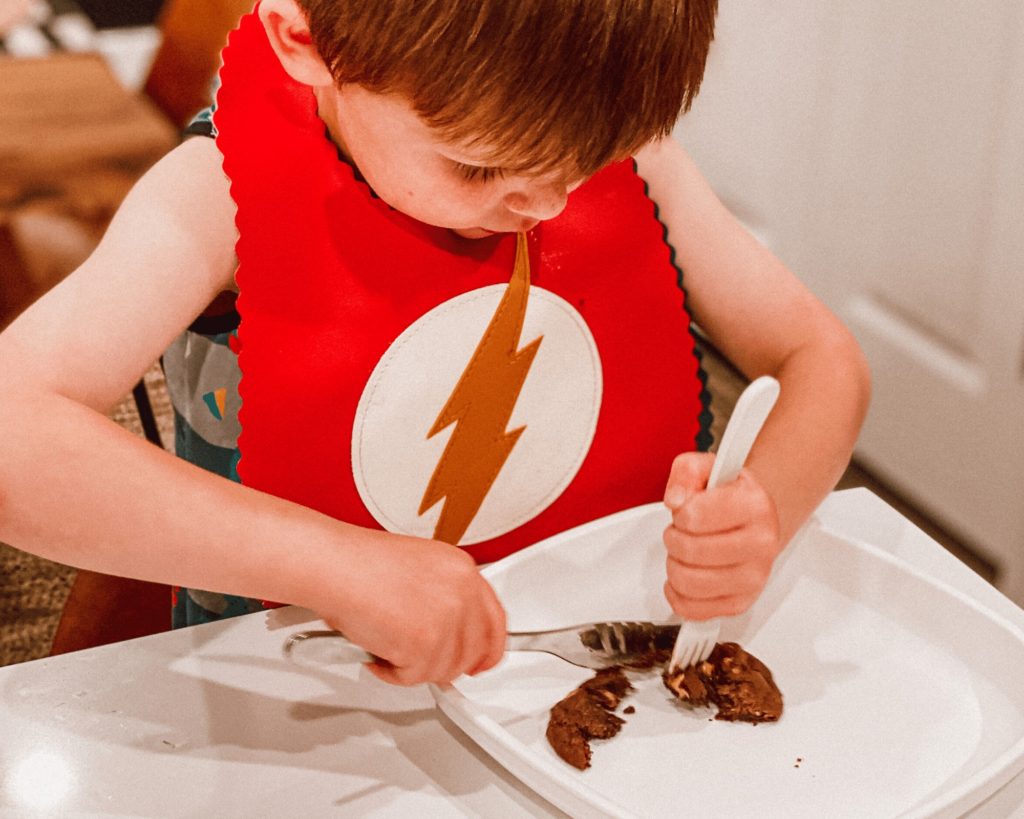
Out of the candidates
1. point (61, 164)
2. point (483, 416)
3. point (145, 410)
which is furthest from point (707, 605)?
point (61, 164)

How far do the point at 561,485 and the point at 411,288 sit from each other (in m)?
0.19

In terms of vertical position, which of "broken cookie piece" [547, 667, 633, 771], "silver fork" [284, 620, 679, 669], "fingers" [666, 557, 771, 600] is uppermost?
"fingers" [666, 557, 771, 600]

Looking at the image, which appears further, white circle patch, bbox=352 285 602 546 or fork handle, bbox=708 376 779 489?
white circle patch, bbox=352 285 602 546

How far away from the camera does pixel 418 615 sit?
1.98 ft

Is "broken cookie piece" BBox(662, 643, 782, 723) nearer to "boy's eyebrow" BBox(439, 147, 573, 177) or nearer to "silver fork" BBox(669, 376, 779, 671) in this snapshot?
"silver fork" BBox(669, 376, 779, 671)

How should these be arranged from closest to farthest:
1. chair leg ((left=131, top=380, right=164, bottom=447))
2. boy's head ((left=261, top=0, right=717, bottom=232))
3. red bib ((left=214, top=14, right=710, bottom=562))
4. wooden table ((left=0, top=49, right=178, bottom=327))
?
boy's head ((left=261, top=0, right=717, bottom=232))
red bib ((left=214, top=14, right=710, bottom=562))
chair leg ((left=131, top=380, right=164, bottom=447))
wooden table ((left=0, top=49, right=178, bottom=327))

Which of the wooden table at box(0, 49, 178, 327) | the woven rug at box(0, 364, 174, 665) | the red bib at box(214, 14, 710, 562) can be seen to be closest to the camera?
the red bib at box(214, 14, 710, 562)

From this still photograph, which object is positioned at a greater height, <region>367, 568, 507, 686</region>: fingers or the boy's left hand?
the boy's left hand

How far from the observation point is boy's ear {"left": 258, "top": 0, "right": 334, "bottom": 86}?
0.62 meters

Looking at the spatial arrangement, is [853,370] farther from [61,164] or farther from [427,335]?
[61,164]

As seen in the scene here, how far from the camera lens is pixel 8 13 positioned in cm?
177

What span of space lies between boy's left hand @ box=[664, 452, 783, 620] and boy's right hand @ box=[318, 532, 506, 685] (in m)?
0.11

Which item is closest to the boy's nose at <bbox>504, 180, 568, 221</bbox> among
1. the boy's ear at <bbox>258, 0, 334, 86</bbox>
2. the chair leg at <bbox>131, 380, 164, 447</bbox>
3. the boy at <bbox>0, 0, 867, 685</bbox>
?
the boy at <bbox>0, 0, 867, 685</bbox>

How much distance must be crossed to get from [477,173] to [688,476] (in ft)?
0.70
